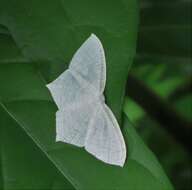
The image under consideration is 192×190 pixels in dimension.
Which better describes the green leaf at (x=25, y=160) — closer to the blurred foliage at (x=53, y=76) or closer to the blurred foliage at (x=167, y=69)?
the blurred foliage at (x=53, y=76)

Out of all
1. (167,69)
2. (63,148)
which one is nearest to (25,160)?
(63,148)

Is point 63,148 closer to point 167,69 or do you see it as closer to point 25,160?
point 25,160

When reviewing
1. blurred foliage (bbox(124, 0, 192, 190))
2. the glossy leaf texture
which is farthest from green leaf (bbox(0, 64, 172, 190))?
blurred foliage (bbox(124, 0, 192, 190))

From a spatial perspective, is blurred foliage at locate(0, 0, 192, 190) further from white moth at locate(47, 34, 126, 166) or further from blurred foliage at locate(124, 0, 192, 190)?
blurred foliage at locate(124, 0, 192, 190)

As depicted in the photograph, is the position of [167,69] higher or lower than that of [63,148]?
lower

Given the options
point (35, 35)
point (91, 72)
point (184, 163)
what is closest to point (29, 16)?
point (35, 35)

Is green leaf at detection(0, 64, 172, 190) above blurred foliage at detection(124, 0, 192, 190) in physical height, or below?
above

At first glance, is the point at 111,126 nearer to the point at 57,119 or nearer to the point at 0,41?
the point at 57,119
